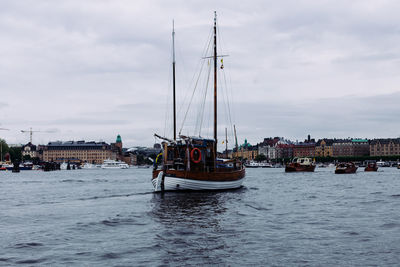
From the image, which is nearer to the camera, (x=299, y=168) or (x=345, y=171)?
(x=345, y=171)

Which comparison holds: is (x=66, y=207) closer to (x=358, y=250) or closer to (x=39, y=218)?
(x=39, y=218)

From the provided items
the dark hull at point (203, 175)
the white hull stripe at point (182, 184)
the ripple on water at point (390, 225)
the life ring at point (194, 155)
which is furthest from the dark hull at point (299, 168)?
the ripple on water at point (390, 225)

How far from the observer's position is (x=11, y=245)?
17.5m

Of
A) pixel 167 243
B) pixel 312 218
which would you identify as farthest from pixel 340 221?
pixel 167 243

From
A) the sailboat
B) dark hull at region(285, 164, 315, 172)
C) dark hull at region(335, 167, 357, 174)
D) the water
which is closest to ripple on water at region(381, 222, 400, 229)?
the water

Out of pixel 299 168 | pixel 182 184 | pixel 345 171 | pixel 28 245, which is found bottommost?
pixel 345 171

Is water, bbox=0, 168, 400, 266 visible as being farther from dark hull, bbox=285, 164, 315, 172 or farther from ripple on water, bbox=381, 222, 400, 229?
dark hull, bbox=285, 164, 315, 172

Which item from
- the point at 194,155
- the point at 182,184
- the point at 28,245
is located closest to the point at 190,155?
the point at 194,155

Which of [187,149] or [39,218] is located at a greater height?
[187,149]

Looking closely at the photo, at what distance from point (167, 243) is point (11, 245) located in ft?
19.0

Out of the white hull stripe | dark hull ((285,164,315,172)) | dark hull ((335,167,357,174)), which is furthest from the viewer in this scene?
dark hull ((285,164,315,172))

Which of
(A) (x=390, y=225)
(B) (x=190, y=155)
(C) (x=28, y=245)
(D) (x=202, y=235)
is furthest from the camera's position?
(B) (x=190, y=155)

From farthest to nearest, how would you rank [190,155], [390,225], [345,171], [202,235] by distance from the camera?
[345,171]
[190,155]
[390,225]
[202,235]

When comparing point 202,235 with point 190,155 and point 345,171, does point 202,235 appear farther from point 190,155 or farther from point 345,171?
point 345,171
